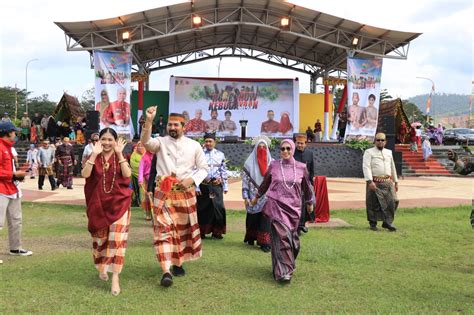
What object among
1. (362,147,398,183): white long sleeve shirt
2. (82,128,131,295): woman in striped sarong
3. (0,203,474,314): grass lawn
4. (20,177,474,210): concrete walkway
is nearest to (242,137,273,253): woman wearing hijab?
(0,203,474,314): grass lawn

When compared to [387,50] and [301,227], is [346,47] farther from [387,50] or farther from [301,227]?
[301,227]

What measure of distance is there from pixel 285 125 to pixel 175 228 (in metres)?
20.9

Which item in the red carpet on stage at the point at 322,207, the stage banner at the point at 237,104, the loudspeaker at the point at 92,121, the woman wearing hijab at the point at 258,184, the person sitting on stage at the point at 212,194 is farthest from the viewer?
the stage banner at the point at 237,104

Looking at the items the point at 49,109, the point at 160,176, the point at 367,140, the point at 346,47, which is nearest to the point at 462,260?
the point at 160,176

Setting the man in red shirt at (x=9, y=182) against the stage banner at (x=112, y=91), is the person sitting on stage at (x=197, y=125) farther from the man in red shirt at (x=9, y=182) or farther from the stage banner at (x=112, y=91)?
the man in red shirt at (x=9, y=182)

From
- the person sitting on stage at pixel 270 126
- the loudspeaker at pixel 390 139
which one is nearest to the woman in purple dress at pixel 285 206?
the loudspeaker at pixel 390 139

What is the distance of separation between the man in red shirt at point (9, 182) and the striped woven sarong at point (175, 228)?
199 centimetres

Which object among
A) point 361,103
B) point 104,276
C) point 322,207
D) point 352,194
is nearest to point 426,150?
point 361,103

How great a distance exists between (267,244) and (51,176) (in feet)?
34.5

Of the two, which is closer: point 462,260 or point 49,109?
point 462,260

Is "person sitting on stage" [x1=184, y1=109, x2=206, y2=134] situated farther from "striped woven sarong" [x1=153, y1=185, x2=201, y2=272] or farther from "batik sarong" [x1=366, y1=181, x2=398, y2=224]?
"striped woven sarong" [x1=153, y1=185, x2=201, y2=272]

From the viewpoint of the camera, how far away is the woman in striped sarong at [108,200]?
16.2 ft

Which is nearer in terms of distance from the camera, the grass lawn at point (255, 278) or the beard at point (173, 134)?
the grass lawn at point (255, 278)

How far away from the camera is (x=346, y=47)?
22078 millimetres
